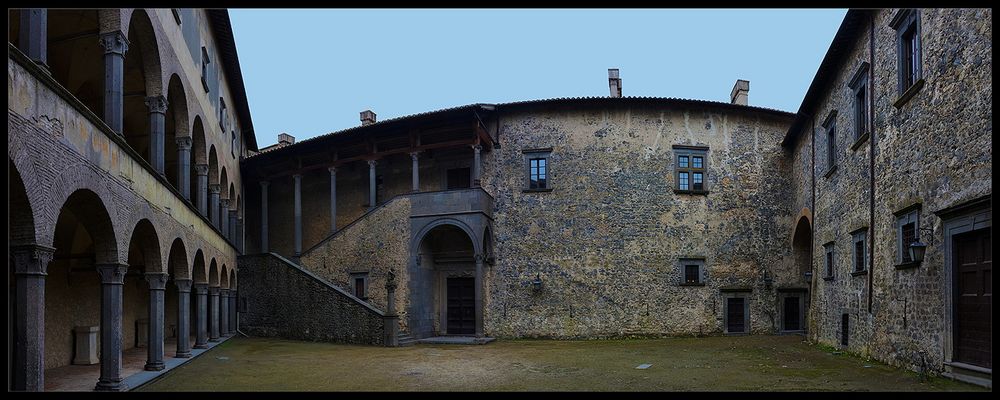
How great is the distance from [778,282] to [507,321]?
9689 millimetres

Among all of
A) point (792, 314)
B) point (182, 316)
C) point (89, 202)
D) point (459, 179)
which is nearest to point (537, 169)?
point (459, 179)

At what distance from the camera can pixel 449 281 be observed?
26250mm

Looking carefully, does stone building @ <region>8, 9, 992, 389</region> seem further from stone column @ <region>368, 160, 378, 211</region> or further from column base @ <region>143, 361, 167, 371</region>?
column base @ <region>143, 361, 167, 371</region>

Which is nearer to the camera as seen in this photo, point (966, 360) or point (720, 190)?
point (966, 360)

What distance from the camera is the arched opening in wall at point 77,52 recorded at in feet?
44.8

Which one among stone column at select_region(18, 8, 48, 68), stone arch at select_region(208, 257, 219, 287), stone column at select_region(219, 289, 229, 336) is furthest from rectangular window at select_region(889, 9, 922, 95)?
stone column at select_region(219, 289, 229, 336)

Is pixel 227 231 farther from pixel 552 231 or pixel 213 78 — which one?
pixel 552 231

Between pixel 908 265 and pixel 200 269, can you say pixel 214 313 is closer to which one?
pixel 200 269

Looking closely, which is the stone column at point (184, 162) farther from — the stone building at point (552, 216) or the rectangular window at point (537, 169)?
the rectangular window at point (537, 169)

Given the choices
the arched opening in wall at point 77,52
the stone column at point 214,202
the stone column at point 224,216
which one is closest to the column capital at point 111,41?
the arched opening in wall at point 77,52

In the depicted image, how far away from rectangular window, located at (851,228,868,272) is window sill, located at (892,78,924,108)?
12.2 feet

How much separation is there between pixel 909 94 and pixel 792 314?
13.9 meters

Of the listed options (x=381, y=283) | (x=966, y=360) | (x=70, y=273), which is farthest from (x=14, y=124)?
(x=381, y=283)

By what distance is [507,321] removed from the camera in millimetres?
25219
